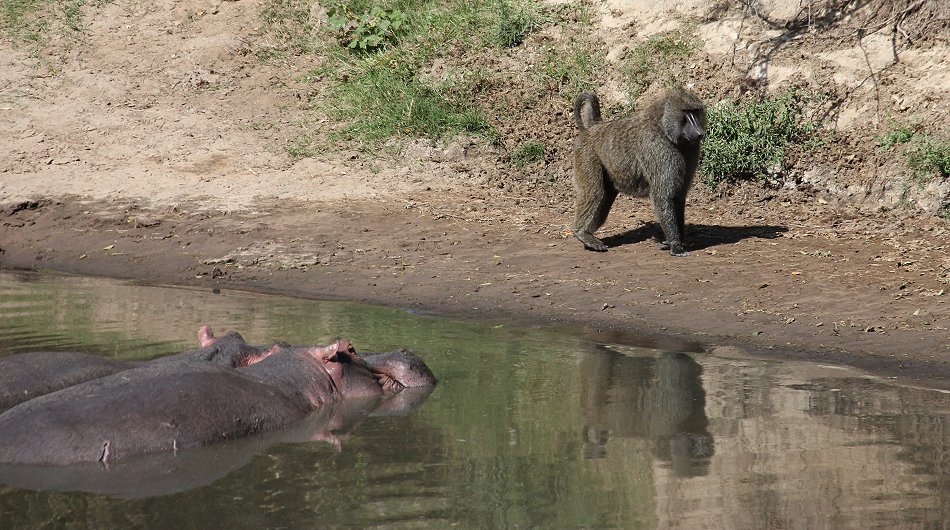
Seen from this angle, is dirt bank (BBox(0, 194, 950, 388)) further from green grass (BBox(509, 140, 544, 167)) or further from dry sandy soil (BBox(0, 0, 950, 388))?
green grass (BBox(509, 140, 544, 167))

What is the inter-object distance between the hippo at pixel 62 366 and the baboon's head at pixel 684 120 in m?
5.06

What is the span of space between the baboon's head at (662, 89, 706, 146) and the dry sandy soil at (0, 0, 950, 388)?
112 centimetres

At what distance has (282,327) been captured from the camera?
9797 millimetres

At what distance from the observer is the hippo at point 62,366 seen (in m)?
7.02

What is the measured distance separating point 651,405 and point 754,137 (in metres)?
7.29

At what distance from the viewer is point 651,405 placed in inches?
287

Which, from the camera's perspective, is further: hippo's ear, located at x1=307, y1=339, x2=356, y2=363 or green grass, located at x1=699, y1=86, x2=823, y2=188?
green grass, located at x1=699, y1=86, x2=823, y2=188

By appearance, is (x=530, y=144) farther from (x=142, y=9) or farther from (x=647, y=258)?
(x=142, y=9)

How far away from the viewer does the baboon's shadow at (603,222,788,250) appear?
38.9 feet

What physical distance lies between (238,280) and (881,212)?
682 cm

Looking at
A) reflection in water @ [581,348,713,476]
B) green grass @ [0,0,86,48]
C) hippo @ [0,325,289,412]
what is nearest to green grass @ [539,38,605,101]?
reflection in water @ [581,348,713,476]

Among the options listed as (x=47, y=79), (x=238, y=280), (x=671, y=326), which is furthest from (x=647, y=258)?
(x=47, y=79)

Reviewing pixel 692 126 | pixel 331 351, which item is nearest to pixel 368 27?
pixel 692 126

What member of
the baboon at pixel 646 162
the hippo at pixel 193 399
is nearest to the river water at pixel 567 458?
the hippo at pixel 193 399
